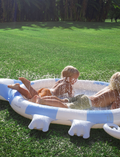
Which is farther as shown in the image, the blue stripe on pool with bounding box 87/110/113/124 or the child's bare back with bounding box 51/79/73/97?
the child's bare back with bounding box 51/79/73/97

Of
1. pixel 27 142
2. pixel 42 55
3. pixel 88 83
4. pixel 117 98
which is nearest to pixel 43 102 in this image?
pixel 27 142

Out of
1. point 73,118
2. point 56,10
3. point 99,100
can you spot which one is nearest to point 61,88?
point 99,100

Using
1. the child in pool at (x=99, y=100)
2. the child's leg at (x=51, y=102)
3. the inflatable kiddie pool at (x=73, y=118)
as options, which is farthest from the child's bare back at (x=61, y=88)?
the inflatable kiddie pool at (x=73, y=118)

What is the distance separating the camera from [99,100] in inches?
117

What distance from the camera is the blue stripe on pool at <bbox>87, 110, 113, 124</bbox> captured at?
246 cm

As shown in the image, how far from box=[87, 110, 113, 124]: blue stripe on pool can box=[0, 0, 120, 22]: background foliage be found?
20236 mm

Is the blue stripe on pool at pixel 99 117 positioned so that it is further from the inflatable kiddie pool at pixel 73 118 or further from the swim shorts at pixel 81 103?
the swim shorts at pixel 81 103

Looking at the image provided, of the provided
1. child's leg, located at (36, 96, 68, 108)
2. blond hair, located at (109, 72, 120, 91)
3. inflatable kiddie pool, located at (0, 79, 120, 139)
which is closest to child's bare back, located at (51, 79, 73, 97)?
child's leg, located at (36, 96, 68, 108)

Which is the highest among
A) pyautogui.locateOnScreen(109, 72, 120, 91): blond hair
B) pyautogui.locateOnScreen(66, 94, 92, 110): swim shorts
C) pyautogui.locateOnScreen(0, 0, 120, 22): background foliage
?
pyautogui.locateOnScreen(0, 0, 120, 22): background foliage

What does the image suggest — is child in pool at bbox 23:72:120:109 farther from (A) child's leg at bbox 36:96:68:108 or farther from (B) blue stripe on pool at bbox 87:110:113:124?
(B) blue stripe on pool at bbox 87:110:113:124

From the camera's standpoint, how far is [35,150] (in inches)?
85.2

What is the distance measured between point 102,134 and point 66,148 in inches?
22.3

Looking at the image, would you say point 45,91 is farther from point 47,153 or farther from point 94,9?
point 94,9

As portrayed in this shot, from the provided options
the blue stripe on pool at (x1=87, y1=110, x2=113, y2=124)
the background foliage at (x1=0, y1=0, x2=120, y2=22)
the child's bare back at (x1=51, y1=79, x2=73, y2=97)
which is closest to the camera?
the blue stripe on pool at (x1=87, y1=110, x2=113, y2=124)
